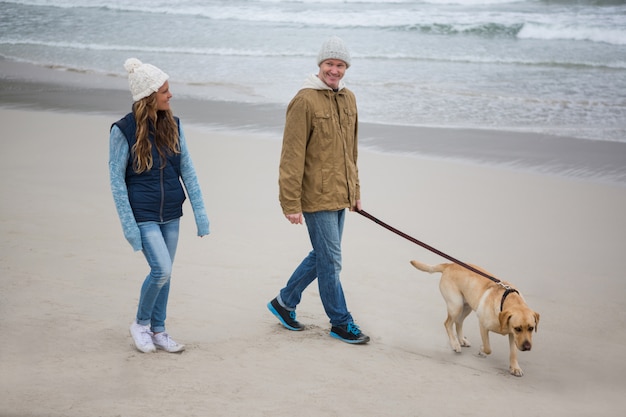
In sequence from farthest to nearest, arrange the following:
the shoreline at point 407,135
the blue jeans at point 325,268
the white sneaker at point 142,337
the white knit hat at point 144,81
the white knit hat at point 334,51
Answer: the shoreline at point 407,135 → the blue jeans at point 325,268 → the white knit hat at point 334,51 → the white sneaker at point 142,337 → the white knit hat at point 144,81

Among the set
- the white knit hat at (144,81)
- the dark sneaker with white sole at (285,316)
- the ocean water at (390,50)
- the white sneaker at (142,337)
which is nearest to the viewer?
the white knit hat at (144,81)

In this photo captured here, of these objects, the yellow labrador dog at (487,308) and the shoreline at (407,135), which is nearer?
the yellow labrador dog at (487,308)

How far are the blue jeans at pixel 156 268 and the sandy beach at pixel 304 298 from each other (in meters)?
0.24

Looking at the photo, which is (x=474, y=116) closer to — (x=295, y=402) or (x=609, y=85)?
(x=609, y=85)

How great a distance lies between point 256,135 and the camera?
944cm

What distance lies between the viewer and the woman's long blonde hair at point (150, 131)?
3.53m

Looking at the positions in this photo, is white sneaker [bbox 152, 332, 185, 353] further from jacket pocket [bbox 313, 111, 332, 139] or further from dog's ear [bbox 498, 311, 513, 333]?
dog's ear [bbox 498, 311, 513, 333]

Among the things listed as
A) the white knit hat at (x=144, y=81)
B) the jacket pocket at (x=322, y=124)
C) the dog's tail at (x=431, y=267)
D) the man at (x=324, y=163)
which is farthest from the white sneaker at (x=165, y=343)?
the dog's tail at (x=431, y=267)

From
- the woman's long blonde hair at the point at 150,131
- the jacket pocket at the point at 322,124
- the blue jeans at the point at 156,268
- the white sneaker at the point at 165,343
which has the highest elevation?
the jacket pocket at the point at 322,124

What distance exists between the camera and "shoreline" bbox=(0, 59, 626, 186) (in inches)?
327

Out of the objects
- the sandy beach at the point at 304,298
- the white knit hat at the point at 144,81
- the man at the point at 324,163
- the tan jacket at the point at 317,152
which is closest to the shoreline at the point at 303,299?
the sandy beach at the point at 304,298

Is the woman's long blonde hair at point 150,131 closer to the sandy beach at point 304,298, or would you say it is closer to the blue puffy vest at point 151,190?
the blue puffy vest at point 151,190

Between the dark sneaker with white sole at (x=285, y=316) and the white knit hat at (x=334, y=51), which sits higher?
the white knit hat at (x=334, y=51)

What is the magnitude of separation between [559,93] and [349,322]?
10010mm
